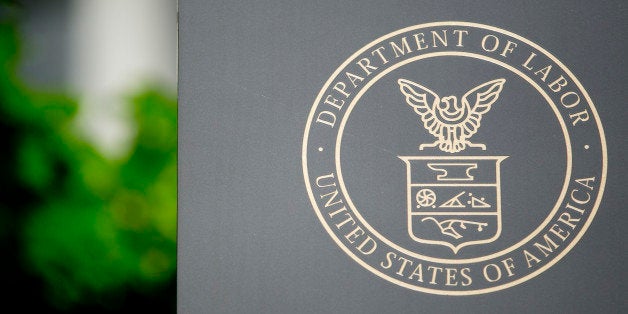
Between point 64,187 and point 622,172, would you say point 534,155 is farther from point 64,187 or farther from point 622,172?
point 64,187

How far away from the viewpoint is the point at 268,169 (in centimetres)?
→ 118

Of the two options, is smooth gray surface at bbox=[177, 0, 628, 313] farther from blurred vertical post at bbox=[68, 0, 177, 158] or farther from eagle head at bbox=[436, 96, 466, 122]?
blurred vertical post at bbox=[68, 0, 177, 158]

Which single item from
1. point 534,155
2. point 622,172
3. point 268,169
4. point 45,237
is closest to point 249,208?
point 268,169

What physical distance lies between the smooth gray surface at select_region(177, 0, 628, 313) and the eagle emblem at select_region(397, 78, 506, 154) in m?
0.11

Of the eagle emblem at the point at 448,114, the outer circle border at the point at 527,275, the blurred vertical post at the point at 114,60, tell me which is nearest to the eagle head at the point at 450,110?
the eagle emblem at the point at 448,114

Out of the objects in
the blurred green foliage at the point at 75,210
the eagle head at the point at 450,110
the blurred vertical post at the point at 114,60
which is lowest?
the blurred green foliage at the point at 75,210

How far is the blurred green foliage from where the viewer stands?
7.31 ft

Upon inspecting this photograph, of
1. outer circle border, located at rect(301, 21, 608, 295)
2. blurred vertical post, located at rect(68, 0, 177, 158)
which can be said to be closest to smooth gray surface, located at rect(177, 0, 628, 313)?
outer circle border, located at rect(301, 21, 608, 295)

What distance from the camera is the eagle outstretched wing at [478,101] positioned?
1190mm

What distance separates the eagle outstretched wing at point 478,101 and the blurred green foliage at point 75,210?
1.28m

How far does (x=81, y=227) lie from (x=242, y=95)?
128cm

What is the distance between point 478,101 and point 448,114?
0.17 feet

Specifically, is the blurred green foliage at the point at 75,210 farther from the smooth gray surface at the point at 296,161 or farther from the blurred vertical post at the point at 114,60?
the smooth gray surface at the point at 296,161

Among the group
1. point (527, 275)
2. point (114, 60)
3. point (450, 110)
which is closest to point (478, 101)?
point (450, 110)
